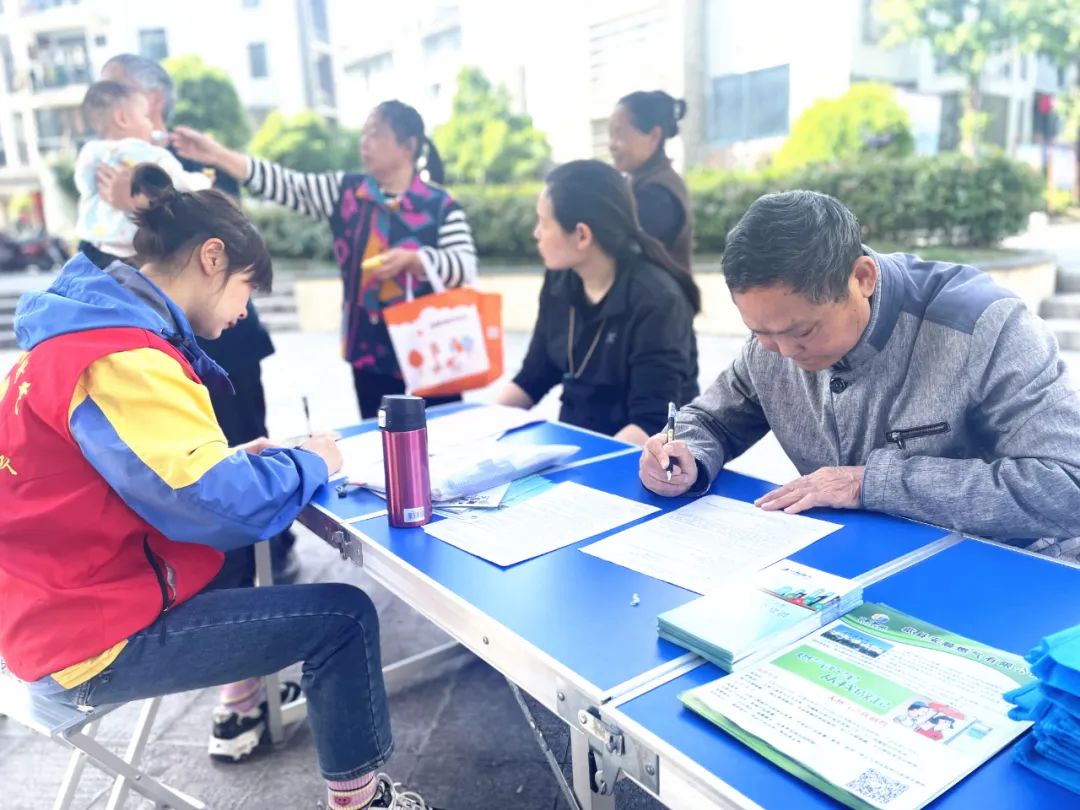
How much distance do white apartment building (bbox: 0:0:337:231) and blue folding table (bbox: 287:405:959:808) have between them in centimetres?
2714

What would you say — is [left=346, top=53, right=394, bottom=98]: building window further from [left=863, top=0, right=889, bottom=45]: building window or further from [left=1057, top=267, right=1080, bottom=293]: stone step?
[left=1057, top=267, right=1080, bottom=293]: stone step

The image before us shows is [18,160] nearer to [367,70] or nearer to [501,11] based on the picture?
[367,70]

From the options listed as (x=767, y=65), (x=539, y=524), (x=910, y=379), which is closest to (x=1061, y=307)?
(x=767, y=65)

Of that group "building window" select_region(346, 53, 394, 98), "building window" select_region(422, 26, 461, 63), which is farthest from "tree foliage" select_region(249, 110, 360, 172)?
"building window" select_region(346, 53, 394, 98)

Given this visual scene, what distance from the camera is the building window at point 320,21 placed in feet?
89.5

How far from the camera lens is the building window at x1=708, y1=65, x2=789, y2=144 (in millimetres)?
11438

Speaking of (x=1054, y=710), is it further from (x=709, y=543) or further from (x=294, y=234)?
(x=294, y=234)

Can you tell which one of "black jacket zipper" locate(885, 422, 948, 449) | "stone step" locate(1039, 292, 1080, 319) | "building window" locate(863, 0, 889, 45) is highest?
"building window" locate(863, 0, 889, 45)

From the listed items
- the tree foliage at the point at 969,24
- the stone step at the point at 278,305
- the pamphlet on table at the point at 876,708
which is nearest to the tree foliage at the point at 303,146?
the stone step at the point at 278,305

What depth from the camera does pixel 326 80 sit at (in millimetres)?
28688

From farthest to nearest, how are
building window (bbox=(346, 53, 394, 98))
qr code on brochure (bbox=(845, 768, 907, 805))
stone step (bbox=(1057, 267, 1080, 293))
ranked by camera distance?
building window (bbox=(346, 53, 394, 98)), stone step (bbox=(1057, 267, 1080, 293)), qr code on brochure (bbox=(845, 768, 907, 805))

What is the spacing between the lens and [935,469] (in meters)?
1.43

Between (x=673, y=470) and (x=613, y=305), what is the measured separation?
2.80ft

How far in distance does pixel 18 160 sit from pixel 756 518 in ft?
109
